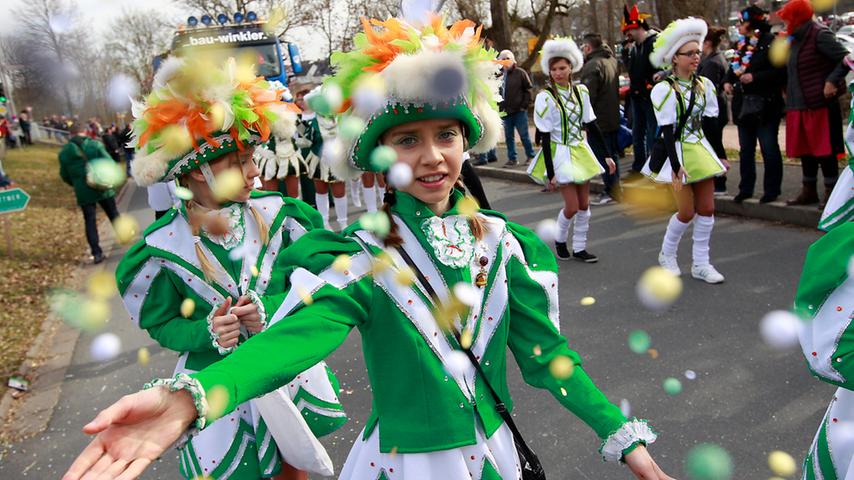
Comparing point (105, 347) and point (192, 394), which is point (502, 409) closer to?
point (192, 394)

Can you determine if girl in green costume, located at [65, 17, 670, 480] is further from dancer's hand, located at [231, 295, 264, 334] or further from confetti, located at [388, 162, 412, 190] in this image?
dancer's hand, located at [231, 295, 264, 334]

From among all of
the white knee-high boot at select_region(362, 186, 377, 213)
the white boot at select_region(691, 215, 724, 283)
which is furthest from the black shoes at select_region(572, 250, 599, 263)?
the white knee-high boot at select_region(362, 186, 377, 213)

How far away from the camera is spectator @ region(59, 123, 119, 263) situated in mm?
9258

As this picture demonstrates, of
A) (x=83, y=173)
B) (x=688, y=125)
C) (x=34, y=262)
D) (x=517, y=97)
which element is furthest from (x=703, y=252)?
(x=34, y=262)

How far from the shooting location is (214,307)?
2432 mm

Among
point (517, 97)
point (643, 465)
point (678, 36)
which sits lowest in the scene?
point (643, 465)

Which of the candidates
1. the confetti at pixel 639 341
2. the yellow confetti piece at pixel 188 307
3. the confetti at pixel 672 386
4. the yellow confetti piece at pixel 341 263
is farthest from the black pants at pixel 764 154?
the yellow confetti piece at pixel 341 263

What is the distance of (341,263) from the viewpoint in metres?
1.64

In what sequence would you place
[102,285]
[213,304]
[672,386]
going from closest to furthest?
[213,304], [672,386], [102,285]

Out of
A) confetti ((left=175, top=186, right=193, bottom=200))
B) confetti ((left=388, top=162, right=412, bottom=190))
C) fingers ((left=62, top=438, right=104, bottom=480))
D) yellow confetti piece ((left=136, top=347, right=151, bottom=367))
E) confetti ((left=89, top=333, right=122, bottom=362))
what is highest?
confetti ((left=388, top=162, right=412, bottom=190))

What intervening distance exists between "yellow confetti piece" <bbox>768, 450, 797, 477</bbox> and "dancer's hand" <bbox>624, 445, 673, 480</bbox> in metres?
1.86

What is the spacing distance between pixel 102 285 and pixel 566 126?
6.00 meters

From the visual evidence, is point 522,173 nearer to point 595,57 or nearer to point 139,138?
point 595,57

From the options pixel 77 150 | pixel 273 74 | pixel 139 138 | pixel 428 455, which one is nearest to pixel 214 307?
pixel 139 138
